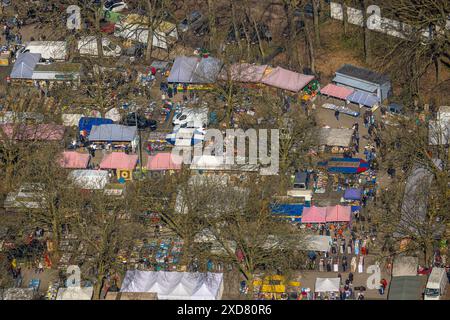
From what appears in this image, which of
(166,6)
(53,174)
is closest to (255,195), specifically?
(53,174)

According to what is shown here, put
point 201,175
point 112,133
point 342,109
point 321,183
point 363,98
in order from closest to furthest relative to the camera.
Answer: point 201,175 → point 321,183 → point 112,133 → point 342,109 → point 363,98

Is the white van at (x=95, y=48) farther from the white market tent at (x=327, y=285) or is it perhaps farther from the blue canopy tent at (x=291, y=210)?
the white market tent at (x=327, y=285)

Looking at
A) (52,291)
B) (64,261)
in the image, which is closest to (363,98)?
(64,261)

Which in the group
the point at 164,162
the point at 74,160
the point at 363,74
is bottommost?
the point at 164,162

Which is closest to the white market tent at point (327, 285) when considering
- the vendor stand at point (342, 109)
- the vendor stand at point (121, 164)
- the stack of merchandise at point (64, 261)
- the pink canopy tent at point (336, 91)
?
the stack of merchandise at point (64, 261)

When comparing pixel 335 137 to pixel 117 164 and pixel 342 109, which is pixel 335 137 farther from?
pixel 117 164

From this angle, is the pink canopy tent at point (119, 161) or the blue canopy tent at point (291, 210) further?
the pink canopy tent at point (119, 161)
